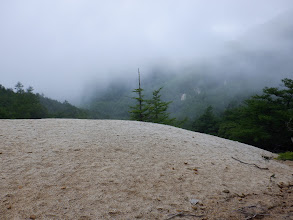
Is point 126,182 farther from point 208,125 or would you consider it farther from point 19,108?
point 19,108

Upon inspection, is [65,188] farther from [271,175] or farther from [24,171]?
[271,175]

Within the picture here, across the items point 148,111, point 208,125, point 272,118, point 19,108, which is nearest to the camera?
point 272,118

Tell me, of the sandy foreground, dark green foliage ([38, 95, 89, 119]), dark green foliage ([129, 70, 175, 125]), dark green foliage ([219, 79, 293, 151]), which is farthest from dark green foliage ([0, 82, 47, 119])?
dark green foliage ([219, 79, 293, 151])

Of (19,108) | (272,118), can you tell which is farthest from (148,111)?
(19,108)

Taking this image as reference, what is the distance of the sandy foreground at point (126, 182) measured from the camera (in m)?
2.31

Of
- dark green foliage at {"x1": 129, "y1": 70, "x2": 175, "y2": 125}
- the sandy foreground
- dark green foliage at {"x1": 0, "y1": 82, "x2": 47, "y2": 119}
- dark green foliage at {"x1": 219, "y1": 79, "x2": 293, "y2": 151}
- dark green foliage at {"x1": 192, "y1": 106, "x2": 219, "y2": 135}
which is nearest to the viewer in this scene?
the sandy foreground

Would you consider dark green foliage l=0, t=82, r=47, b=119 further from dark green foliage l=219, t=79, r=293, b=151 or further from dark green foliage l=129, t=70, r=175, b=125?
dark green foliage l=219, t=79, r=293, b=151

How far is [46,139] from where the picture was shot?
495 cm

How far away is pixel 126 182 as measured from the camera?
305 cm

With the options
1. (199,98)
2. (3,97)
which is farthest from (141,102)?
(199,98)

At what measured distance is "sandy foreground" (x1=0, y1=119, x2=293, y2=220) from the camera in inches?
91.1

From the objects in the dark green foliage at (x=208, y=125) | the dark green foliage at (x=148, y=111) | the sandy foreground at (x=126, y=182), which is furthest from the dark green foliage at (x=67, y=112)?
the sandy foreground at (x=126, y=182)

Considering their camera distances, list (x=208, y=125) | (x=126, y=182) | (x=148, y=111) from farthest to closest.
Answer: (x=208, y=125) < (x=148, y=111) < (x=126, y=182)

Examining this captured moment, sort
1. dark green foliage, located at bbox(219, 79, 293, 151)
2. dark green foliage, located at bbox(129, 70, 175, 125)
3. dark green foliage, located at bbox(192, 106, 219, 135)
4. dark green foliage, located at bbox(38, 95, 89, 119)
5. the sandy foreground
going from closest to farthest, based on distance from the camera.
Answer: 1. the sandy foreground
2. dark green foliage, located at bbox(219, 79, 293, 151)
3. dark green foliage, located at bbox(129, 70, 175, 125)
4. dark green foliage, located at bbox(192, 106, 219, 135)
5. dark green foliage, located at bbox(38, 95, 89, 119)
